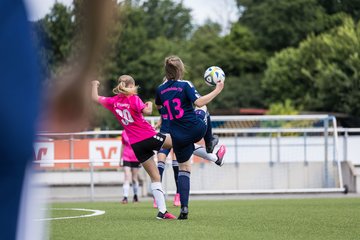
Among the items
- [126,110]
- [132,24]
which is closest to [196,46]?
[132,24]

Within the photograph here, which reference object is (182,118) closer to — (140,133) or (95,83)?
(140,133)

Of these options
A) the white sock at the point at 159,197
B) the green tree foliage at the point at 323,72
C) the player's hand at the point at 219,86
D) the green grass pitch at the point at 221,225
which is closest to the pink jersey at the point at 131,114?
the white sock at the point at 159,197

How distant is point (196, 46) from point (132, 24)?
33.9 feet

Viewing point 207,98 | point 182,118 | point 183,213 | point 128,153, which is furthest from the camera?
point 128,153

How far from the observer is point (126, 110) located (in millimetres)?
12172

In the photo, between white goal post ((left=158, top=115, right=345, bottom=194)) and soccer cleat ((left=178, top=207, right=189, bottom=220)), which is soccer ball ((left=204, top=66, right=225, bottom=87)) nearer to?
soccer cleat ((left=178, top=207, right=189, bottom=220))

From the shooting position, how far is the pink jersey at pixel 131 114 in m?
11.9

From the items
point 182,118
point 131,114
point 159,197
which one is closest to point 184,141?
point 182,118

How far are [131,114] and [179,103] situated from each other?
92cm

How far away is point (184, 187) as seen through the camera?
11234 mm

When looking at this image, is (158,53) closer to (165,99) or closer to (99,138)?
(99,138)

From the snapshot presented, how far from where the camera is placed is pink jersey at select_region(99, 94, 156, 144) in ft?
39.1

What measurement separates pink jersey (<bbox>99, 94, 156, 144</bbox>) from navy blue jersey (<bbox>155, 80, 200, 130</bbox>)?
0.47m

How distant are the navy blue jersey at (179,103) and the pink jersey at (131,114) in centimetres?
47
